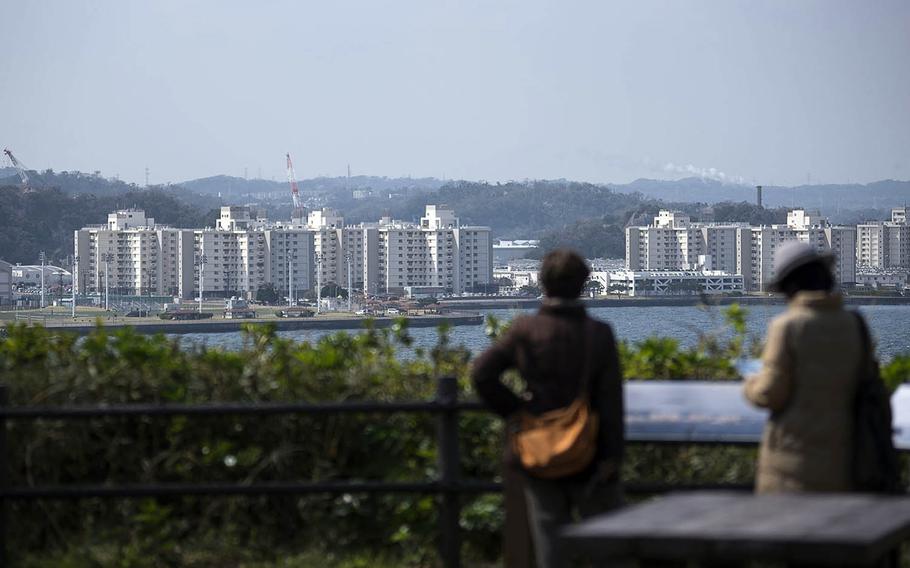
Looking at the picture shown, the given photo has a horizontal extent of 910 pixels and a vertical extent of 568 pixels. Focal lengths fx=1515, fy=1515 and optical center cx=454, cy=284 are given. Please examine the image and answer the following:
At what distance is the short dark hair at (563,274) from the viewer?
4.57m

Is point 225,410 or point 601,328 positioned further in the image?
point 225,410

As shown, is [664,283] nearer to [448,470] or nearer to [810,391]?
[448,470]

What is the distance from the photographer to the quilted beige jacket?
4.32m

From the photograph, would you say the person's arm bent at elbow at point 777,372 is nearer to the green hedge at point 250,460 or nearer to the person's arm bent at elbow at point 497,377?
the person's arm bent at elbow at point 497,377

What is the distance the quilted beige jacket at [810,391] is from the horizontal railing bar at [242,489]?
1.31 metres

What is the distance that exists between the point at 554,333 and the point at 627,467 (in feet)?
5.15

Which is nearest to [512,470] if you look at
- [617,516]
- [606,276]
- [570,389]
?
[570,389]

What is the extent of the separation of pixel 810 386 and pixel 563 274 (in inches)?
31.4

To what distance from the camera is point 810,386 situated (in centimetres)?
434

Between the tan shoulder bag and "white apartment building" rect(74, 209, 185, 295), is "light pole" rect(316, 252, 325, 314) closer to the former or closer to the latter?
"white apartment building" rect(74, 209, 185, 295)

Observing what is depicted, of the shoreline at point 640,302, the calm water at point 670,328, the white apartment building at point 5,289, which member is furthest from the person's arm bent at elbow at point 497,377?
the white apartment building at point 5,289

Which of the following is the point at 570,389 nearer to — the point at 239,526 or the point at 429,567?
the point at 429,567

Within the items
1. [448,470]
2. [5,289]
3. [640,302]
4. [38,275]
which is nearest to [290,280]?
[38,275]

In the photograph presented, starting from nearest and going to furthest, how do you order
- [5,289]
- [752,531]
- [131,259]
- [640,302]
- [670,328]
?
[752,531], [670,328], [640,302], [5,289], [131,259]
